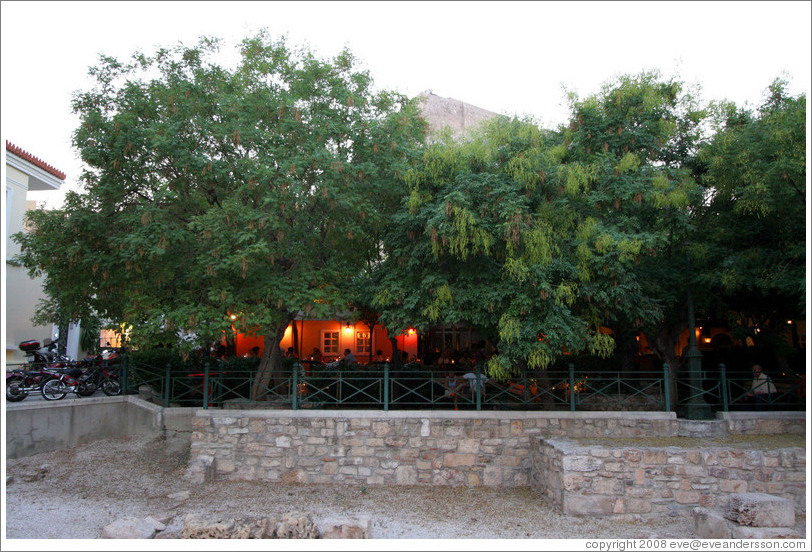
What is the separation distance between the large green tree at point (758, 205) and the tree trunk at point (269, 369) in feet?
29.4

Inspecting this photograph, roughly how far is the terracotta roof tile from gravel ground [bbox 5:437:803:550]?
930 centimetres

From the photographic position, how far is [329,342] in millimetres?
20109

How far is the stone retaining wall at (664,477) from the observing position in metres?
8.90

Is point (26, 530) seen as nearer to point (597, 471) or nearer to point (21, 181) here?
point (597, 471)

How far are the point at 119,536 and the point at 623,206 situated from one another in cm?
1002

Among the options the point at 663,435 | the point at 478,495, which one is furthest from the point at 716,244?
the point at 478,495

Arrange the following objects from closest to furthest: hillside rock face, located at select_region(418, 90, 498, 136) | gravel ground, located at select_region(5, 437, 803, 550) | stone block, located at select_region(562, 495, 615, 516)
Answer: gravel ground, located at select_region(5, 437, 803, 550) → stone block, located at select_region(562, 495, 615, 516) → hillside rock face, located at select_region(418, 90, 498, 136)

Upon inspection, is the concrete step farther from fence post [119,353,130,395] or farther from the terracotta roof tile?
the terracotta roof tile

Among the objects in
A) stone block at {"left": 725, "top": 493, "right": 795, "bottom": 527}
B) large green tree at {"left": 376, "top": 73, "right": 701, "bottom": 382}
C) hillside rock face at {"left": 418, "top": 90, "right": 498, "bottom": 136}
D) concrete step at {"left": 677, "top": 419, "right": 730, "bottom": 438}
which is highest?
hillside rock face at {"left": 418, "top": 90, "right": 498, "bottom": 136}

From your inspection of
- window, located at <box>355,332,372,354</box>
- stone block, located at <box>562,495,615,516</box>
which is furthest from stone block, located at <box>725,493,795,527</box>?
window, located at <box>355,332,372,354</box>

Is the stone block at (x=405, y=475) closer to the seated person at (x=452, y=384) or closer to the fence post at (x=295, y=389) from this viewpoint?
the seated person at (x=452, y=384)

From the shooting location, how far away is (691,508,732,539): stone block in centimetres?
736

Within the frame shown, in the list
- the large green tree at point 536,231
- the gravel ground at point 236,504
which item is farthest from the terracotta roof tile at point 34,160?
the large green tree at point 536,231

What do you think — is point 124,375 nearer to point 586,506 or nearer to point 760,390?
point 586,506
